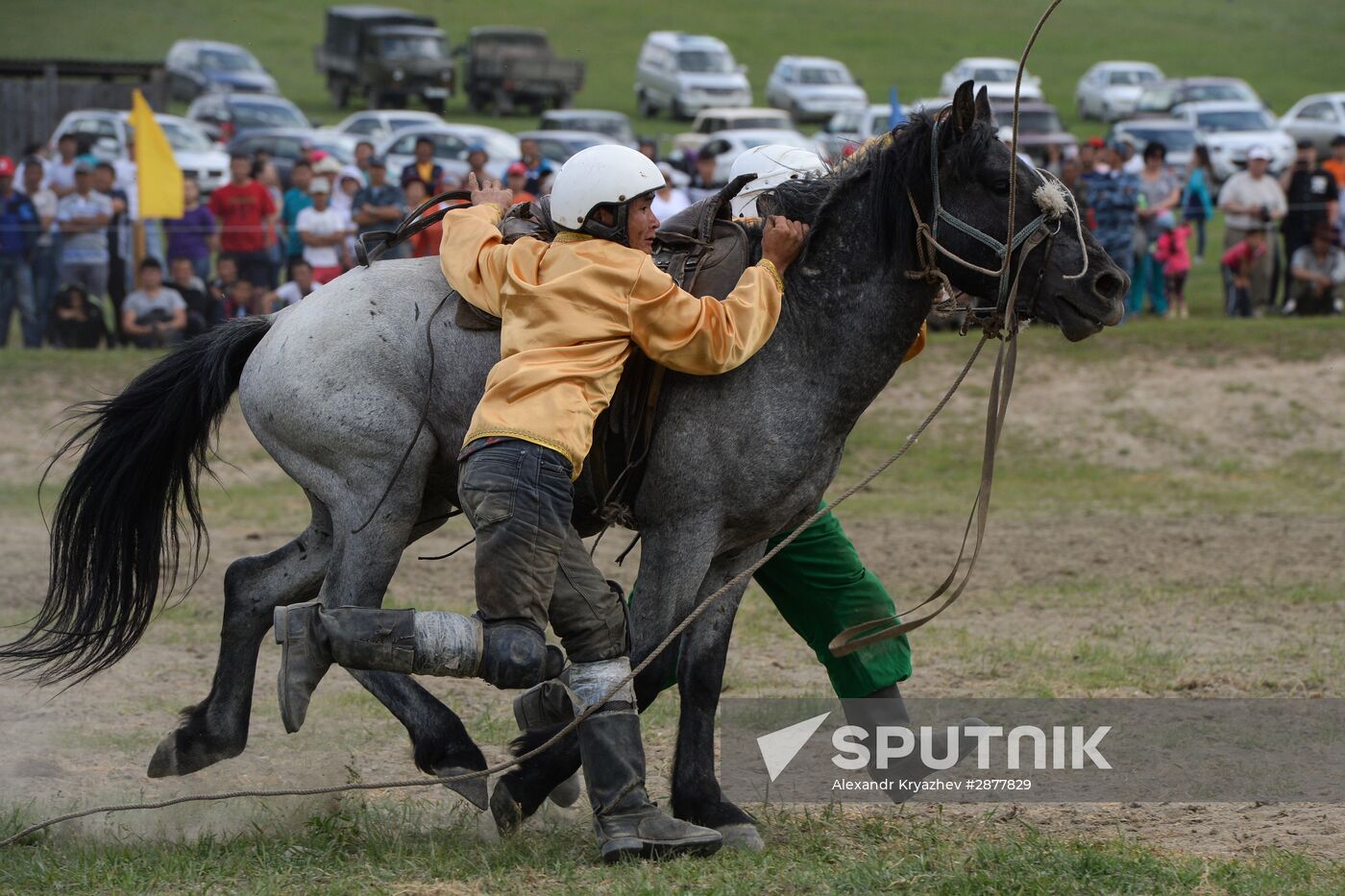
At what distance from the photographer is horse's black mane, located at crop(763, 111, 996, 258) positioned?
4645mm

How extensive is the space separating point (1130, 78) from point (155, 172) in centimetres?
3022

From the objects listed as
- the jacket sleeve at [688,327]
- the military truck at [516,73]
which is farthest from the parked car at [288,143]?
the jacket sleeve at [688,327]

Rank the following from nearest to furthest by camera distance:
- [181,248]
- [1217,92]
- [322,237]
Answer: [322,237], [181,248], [1217,92]

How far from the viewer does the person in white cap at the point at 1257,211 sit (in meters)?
15.9

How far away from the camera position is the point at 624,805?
442 centimetres

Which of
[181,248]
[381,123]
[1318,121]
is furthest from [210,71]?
[181,248]

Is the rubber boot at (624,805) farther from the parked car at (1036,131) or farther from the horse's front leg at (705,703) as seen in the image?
the parked car at (1036,131)

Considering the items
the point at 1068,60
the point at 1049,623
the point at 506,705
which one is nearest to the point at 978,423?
the point at 1049,623

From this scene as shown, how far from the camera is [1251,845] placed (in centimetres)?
449

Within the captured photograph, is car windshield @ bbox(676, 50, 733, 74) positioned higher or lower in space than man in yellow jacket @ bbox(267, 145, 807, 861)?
higher

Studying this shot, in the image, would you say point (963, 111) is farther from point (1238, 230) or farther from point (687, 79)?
point (687, 79)

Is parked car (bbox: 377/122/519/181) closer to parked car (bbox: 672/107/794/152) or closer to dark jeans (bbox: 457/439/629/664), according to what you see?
parked car (bbox: 672/107/794/152)

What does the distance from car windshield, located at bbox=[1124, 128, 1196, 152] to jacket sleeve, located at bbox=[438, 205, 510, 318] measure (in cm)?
2484

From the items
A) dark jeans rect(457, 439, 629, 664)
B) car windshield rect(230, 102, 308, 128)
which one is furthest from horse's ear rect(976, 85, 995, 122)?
car windshield rect(230, 102, 308, 128)
